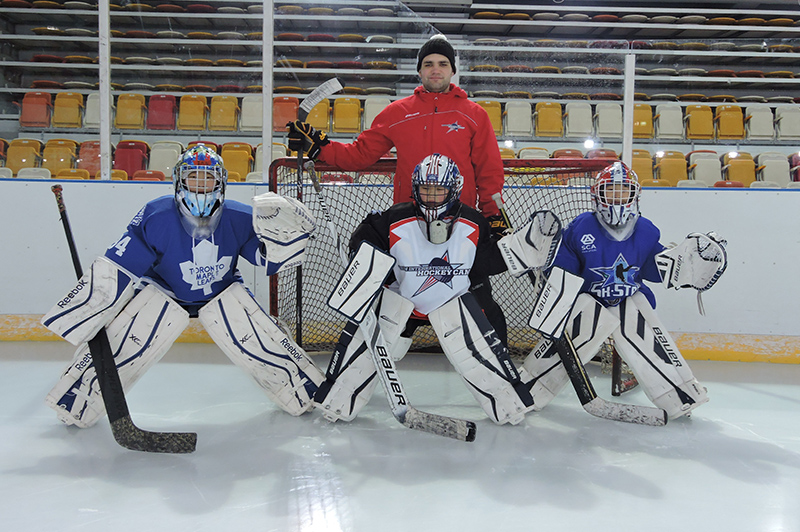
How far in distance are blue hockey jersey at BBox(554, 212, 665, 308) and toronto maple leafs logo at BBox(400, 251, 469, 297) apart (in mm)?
456

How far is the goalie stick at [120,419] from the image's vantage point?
5.90 ft

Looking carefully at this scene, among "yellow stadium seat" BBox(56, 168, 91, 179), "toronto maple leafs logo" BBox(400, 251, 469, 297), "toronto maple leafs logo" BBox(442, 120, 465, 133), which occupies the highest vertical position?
"toronto maple leafs logo" BBox(442, 120, 465, 133)

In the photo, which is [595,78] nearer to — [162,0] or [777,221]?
[777,221]

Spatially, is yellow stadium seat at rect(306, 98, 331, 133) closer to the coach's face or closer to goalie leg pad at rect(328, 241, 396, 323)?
the coach's face

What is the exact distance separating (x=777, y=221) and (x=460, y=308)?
2328mm

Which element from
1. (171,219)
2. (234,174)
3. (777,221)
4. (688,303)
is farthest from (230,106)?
(777,221)

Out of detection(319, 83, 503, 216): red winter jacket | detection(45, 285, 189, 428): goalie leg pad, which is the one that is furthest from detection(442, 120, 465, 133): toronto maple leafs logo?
detection(45, 285, 189, 428): goalie leg pad

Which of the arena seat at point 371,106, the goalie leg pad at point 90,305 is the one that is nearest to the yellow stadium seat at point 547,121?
the arena seat at point 371,106

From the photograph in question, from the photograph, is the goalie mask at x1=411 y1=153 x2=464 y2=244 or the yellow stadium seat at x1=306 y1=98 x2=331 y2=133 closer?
the goalie mask at x1=411 y1=153 x2=464 y2=244

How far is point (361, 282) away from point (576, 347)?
3.15 feet

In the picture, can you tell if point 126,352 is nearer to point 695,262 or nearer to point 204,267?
point 204,267

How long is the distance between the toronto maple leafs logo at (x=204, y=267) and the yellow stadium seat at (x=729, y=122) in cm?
592

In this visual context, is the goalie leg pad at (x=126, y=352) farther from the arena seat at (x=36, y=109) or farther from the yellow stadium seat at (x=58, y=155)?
the arena seat at (x=36, y=109)

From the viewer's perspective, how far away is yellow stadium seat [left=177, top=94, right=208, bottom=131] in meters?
4.64
